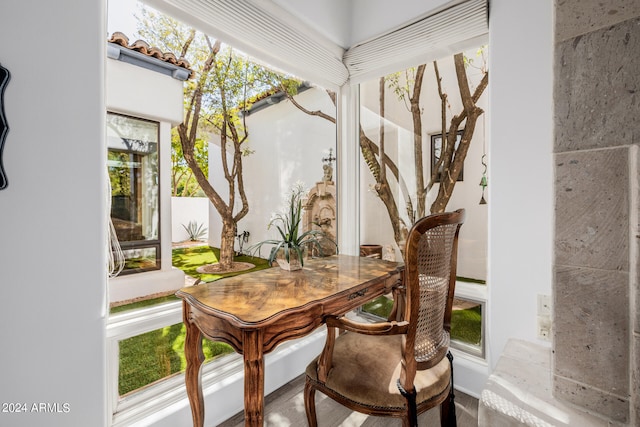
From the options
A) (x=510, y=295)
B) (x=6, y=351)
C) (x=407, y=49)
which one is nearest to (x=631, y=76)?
(x=510, y=295)

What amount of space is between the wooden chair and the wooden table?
0.50 ft

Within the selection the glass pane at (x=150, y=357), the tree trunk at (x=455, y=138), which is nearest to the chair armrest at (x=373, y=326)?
the glass pane at (x=150, y=357)

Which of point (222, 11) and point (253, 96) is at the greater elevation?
point (222, 11)

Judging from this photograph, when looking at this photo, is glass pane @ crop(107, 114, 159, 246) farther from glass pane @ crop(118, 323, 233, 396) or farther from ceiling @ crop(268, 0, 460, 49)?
ceiling @ crop(268, 0, 460, 49)

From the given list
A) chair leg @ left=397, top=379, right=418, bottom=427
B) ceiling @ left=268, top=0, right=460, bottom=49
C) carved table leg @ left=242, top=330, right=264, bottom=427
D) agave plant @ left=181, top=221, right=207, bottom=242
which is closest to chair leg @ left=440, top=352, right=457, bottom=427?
chair leg @ left=397, top=379, right=418, bottom=427

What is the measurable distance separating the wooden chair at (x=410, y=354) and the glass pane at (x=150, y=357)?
2.71 ft

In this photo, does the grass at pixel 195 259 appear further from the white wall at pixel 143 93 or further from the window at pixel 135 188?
the white wall at pixel 143 93

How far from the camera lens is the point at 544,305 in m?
1.60

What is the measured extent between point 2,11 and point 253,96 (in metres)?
1.23

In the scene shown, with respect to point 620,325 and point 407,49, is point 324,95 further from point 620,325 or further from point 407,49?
point 620,325

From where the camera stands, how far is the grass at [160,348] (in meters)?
1.51

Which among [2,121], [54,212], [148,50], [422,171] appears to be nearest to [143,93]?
[148,50]

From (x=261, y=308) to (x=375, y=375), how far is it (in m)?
0.60

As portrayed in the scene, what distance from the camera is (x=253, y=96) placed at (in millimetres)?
2055
